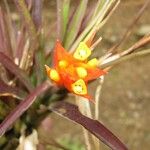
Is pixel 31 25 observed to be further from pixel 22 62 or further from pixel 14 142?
pixel 14 142

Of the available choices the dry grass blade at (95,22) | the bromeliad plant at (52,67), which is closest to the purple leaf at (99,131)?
the bromeliad plant at (52,67)

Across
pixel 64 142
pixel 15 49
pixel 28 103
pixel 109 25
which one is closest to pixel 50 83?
pixel 28 103


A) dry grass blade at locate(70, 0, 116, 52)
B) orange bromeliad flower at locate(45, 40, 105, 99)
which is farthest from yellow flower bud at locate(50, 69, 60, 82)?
dry grass blade at locate(70, 0, 116, 52)

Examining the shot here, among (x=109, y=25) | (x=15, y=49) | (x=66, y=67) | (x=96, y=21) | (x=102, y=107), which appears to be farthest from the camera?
(x=109, y=25)

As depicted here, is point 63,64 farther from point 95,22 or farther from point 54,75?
point 95,22

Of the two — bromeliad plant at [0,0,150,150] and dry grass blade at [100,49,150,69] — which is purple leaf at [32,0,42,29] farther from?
dry grass blade at [100,49,150,69]

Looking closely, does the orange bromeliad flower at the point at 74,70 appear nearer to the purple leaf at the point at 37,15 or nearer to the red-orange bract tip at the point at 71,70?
the red-orange bract tip at the point at 71,70

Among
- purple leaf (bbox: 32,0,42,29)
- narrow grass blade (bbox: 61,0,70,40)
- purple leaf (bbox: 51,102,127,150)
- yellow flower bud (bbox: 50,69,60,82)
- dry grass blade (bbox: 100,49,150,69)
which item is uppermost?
purple leaf (bbox: 32,0,42,29)

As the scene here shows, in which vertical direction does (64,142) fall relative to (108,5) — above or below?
below
